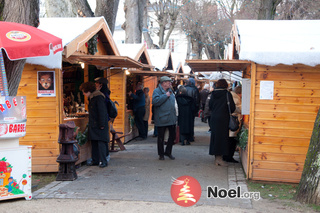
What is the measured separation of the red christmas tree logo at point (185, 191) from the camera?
5.57 m

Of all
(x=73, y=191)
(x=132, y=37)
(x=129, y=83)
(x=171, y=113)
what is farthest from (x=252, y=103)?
(x=132, y=37)

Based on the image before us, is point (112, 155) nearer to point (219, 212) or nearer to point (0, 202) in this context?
point (0, 202)

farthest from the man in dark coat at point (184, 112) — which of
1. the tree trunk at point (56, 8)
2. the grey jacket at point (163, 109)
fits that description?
the tree trunk at point (56, 8)

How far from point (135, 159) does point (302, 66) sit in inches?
175

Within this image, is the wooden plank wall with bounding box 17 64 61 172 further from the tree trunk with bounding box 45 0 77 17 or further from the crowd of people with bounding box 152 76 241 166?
the tree trunk with bounding box 45 0 77 17

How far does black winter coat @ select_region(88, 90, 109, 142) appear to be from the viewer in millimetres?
7762

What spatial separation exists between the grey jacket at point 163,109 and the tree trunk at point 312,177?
138 inches

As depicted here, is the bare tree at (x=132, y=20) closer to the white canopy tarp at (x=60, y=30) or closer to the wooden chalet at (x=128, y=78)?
the wooden chalet at (x=128, y=78)

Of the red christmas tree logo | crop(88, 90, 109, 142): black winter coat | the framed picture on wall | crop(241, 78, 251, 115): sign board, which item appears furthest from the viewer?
crop(88, 90, 109, 142): black winter coat

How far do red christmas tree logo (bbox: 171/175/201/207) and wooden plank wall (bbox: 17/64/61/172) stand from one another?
8.16ft

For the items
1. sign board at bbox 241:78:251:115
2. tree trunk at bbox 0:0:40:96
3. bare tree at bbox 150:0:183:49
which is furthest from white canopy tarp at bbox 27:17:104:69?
bare tree at bbox 150:0:183:49

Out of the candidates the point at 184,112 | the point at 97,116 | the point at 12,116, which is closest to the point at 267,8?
the point at 184,112

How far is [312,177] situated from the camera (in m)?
5.35

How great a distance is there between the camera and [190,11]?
37.3 meters
